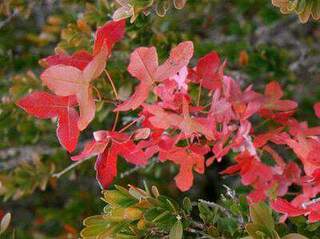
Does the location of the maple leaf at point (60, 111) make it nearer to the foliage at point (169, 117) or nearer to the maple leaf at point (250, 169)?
the foliage at point (169, 117)

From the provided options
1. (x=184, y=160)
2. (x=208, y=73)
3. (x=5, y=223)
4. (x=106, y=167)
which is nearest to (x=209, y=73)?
(x=208, y=73)

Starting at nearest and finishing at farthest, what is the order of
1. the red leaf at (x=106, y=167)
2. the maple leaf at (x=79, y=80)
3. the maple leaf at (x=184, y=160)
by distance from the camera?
the maple leaf at (x=79, y=80) → the red leaf at (x=106, y=167) → the maple leaf at (x=184, y=160)

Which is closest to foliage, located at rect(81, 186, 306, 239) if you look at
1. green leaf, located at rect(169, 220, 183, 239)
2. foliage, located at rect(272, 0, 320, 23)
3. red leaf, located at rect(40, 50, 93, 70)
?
green leaf, located at rect(169, 220, 183, 239)

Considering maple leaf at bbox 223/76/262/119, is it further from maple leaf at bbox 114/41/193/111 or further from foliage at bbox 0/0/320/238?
maple leaf at bbox 114/41/193/111

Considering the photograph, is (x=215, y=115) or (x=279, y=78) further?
(x=279, y=78)

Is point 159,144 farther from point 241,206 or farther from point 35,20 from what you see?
point 35,20

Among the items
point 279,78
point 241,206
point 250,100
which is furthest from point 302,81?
point 241,206

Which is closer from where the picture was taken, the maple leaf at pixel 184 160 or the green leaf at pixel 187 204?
the green leaf at pixel 187 204

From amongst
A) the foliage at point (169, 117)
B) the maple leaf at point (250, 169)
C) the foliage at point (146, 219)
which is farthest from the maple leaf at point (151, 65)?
the maple leaf at point (250, 169)
